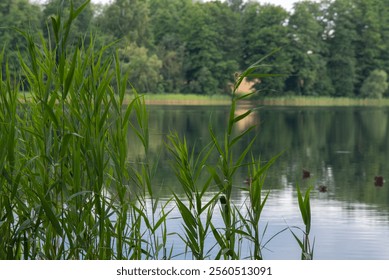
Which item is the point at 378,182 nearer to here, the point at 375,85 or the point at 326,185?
the point at 326,185

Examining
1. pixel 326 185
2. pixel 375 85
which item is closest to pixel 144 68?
pixel 375 85

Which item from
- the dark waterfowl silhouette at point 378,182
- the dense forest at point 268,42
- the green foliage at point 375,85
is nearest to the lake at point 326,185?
the dark waterfowl silhouette at point 378,182

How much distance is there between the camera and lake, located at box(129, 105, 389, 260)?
43.4 feet

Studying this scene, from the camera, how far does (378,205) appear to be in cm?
1803

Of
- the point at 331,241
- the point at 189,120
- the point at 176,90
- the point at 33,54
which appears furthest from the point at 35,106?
the point at 176,90

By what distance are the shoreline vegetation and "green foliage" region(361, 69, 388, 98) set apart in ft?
3.47

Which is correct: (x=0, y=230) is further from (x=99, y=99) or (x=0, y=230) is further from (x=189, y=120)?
(x=189, y=120)

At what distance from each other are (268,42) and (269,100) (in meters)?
7.23

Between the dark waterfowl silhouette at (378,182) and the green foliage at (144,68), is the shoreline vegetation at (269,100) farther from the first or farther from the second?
the dark waterfowl silhouette at (378,182)

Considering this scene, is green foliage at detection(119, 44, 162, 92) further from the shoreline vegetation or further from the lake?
the lake

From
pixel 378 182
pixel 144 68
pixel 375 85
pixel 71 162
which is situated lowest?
pixel 378 182

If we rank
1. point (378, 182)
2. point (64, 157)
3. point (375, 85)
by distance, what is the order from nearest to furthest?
1. point (64, 157)
2. point (378, 182)
3. point (375, 85)

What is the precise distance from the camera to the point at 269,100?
81438mm
